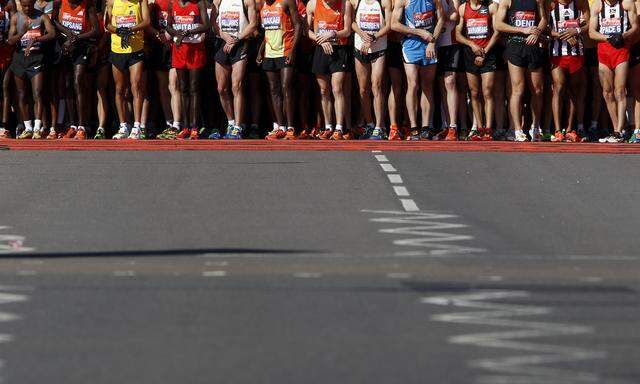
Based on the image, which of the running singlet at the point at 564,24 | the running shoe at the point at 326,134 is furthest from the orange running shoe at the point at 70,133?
the running singlet at the point at 564,24

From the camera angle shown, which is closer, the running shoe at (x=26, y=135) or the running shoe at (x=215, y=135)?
the running shoe at (x=215, y=135)

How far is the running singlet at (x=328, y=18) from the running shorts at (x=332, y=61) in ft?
0.43

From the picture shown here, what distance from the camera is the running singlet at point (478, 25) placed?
22.5 metres

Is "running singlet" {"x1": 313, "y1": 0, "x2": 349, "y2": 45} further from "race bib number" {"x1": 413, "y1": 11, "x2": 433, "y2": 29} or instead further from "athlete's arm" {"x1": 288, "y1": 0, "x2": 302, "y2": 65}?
"race bib number" {"x1": 413, "y1": 11, "x2": 433, "y2": 29}

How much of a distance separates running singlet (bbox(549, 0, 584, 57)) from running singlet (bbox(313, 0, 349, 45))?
2741 mm

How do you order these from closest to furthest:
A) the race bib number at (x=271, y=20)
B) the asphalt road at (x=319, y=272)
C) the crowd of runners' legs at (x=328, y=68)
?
the asphalt road at (x=319, y=272) < the crowd of runners' legs at (x=328, y=68) < the race bib number at (x=271, y=20)

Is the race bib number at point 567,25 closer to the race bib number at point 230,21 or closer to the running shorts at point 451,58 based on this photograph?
the running shorts at point 451,58

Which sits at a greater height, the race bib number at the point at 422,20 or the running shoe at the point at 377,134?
the race bib number at the point at 422,20

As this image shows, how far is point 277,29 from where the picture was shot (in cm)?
2275

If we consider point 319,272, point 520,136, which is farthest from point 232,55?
point 319,272

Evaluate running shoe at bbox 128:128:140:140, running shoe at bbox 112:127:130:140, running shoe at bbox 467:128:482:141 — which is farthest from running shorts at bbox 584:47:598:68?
running shoe at bbox 112:127:130:140

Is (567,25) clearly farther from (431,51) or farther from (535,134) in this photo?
(431,51)

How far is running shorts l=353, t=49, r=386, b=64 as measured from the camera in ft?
74.6

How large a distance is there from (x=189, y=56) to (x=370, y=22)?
97.2 inches
